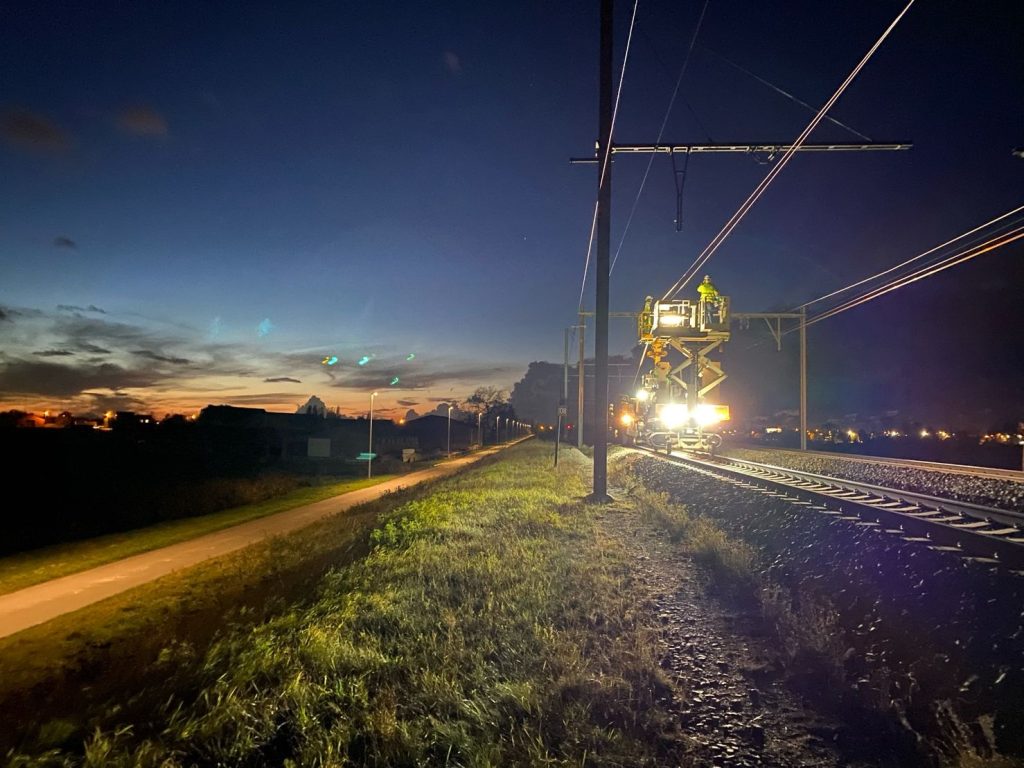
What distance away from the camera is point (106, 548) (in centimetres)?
1752

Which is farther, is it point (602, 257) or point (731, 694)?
point (602, 257)

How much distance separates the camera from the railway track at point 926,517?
5.80 metres

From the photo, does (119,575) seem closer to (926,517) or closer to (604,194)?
(604,194)

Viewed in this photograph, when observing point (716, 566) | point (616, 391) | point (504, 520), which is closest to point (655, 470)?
point (504, 520)

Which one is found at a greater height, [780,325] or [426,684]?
[780,325]

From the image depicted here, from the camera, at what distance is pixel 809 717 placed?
3.97 meters

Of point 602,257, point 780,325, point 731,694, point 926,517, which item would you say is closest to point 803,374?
point 780,325

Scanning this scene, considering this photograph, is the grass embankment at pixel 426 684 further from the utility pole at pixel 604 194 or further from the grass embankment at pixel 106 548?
the grass embankment at pixel 106 548

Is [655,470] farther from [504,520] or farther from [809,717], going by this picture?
[809,717]

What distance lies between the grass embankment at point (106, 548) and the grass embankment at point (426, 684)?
32.3ft

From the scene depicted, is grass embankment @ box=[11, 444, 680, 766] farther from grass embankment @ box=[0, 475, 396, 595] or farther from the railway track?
grass embankment @ box=[0, 475, 396, 595]

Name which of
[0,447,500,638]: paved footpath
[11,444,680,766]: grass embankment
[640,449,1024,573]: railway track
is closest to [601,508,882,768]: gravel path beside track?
[11,444,680,766]: grass embankment

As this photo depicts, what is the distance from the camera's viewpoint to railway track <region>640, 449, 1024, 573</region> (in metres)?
5.80

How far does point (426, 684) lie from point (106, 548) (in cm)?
1775
